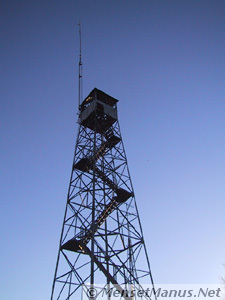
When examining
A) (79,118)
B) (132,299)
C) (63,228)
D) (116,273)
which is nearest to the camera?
(132,299)

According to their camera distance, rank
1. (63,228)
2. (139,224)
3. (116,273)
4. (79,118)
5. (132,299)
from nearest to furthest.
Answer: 1. (132,299)
2. (116,273)
3. (63,228)
4. (139,224)
5. (79,118)

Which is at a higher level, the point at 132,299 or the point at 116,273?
the point at 116,273

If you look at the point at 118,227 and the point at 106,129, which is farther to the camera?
Result: the point at 106,129

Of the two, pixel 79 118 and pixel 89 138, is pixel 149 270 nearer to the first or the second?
pixel 89 138

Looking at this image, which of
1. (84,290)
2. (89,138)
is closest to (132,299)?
(84,290)

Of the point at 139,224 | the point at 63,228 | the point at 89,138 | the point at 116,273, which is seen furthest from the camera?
the point at 89,138

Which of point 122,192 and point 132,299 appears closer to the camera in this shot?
point 132,299

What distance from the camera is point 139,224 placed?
17125 mm

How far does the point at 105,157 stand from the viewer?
811 inches

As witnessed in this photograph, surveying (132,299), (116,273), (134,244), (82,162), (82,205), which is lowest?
(132,299)

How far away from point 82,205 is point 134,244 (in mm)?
3984

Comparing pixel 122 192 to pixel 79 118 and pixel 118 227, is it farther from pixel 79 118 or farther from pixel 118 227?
pixel 79 118

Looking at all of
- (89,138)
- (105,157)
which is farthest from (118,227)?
(89,138)

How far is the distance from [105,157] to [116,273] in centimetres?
854
